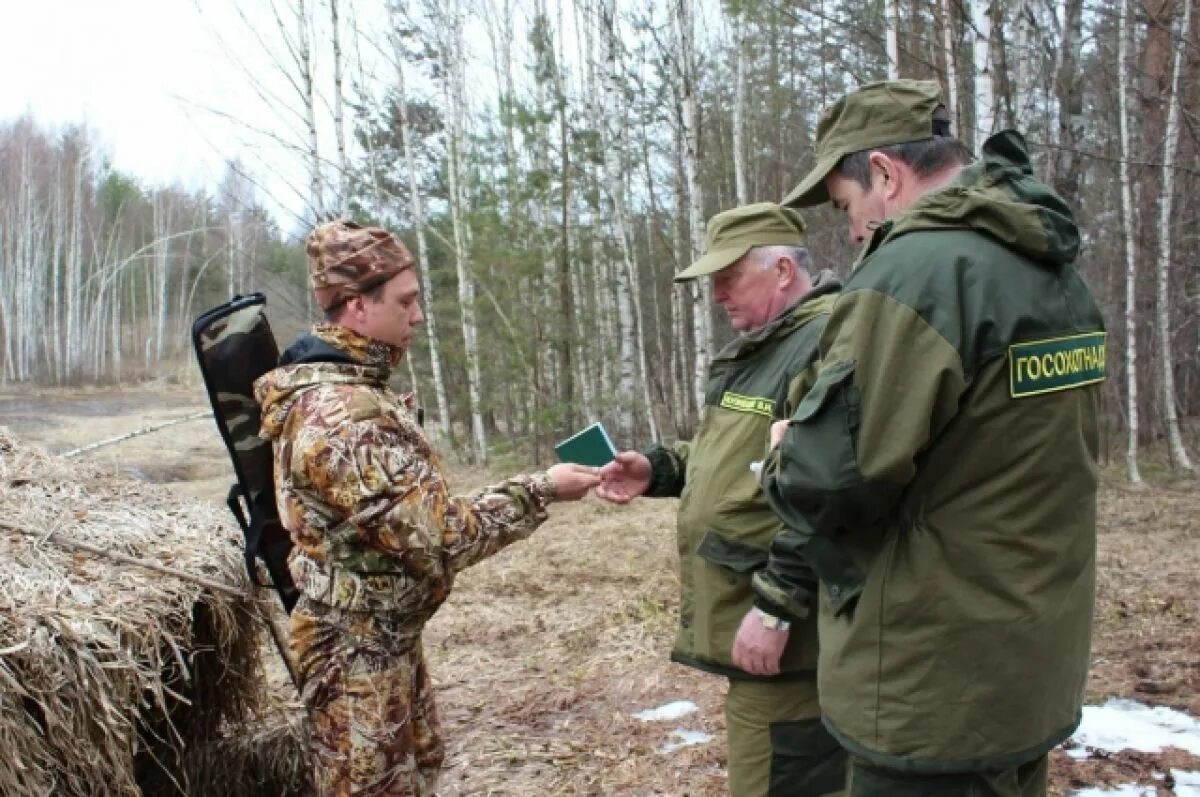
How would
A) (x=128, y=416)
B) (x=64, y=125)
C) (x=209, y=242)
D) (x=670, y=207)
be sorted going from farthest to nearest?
(x=209, y=242), (x=64, y=125), (x=128, y=416), (x=670, y=207)

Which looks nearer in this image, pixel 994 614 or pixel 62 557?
pixel 994 614

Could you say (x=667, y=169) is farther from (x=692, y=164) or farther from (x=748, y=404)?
(x=748, y=404)

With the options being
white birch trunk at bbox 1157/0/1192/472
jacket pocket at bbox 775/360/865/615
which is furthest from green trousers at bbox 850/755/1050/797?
white birch trunk at bbox 1157/0/1192/472

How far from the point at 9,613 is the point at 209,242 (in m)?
51.5

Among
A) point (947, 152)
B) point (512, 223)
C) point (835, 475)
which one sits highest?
point (512, 223)

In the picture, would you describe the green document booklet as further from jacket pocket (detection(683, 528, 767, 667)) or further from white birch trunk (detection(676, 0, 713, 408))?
white birch trunk (detection(676, 0, 713, 408))

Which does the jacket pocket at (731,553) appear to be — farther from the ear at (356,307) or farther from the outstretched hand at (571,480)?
the ear at (356,307)

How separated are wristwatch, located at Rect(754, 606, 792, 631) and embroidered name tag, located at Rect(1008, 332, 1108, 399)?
2.94ft

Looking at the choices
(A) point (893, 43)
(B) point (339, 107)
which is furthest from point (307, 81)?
(A) point (893, 43)

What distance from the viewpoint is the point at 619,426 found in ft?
42.9

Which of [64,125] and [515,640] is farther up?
[64,125]

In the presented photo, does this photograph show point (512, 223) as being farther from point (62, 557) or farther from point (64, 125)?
point (64, 125)

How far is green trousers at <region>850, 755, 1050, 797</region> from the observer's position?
1583 millimetres

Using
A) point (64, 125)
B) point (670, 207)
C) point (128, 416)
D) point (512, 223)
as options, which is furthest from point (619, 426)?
point (64, 125)
